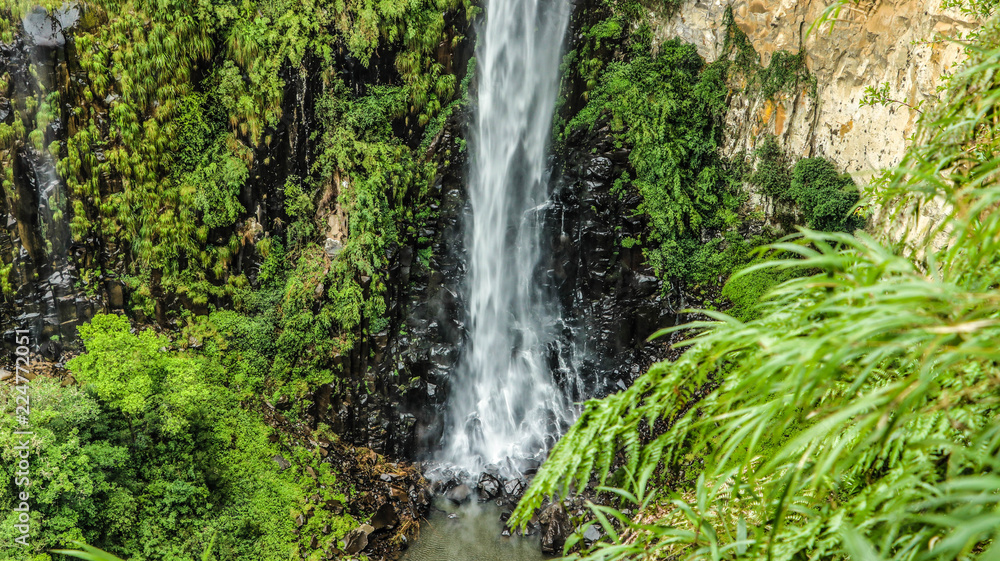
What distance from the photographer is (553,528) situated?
9008mm

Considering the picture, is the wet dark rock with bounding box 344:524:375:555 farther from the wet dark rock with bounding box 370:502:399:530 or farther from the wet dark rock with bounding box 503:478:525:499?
the wet dark rock with bounding box 503:478:525:499

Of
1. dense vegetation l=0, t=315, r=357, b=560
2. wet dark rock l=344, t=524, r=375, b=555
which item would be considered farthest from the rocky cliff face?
dense vegetation l=0, t=315, r=357, b=560

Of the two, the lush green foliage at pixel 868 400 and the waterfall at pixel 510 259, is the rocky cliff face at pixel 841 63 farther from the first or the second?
the lush green foliage at pixel 868 400

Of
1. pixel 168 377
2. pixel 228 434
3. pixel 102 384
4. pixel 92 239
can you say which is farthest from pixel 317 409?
pixel 92 239

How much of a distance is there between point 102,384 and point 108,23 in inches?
219

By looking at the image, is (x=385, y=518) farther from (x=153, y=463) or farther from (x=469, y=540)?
(x=153, y=463)

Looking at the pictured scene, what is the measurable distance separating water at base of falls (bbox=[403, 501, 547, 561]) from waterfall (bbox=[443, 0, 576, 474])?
3.94 ft

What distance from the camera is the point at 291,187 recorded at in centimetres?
1007

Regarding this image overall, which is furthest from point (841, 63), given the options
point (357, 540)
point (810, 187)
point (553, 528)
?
point (357, 540)

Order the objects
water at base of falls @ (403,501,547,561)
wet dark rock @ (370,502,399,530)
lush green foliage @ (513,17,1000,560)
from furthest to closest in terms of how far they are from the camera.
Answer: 1. wet dark rock @ (370,502,399,530)
2. water at base of falls @ (403,501,547,561)
3. lush green foliage @ (513,17,1000,560)

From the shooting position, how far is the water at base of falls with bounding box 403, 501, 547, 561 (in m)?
8.88

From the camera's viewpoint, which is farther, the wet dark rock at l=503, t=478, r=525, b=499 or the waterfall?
the waterfall

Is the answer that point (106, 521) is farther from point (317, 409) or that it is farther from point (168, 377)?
point (317, 409)

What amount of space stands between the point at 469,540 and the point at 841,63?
988 centimetres
